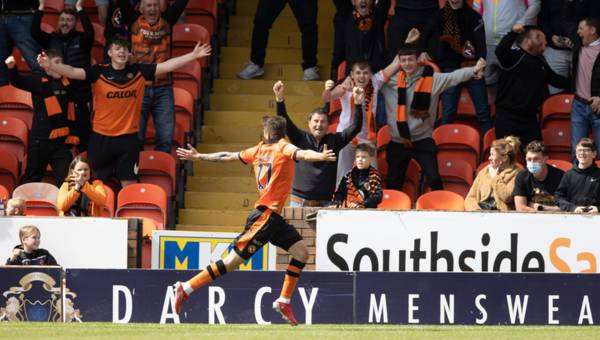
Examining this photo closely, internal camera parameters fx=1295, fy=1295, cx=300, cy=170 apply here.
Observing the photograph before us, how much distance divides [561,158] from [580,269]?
11.1 ft

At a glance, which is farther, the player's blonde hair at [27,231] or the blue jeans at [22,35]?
the blue jeans at [22,35]

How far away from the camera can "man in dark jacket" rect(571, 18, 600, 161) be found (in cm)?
1415

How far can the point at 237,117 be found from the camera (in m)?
16.1

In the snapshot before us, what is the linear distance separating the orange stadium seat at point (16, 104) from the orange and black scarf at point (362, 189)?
16.0 feet

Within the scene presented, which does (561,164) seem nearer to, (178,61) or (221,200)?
(221,200)

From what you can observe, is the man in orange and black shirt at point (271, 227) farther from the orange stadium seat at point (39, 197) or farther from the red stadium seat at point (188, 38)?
the red stadium seat at point (188, 38)

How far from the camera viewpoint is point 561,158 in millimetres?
14883

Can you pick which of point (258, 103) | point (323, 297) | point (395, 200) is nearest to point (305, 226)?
point (323, 297)

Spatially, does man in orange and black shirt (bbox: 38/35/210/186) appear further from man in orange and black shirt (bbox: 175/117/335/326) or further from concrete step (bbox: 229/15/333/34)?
concrete step (bbox: 229/15/333/34)

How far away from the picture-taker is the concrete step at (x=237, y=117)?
16.1 meters

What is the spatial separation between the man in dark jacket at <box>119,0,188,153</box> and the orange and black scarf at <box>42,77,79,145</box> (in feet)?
2.61

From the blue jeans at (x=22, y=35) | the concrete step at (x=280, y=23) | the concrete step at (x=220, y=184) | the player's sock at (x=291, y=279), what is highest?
the concrete step at (x=280, y=23)

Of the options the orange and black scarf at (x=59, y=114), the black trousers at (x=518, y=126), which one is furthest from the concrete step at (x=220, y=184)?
the black trousers at (x=518, y=126)

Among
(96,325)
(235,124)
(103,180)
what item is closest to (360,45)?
(235,124)
